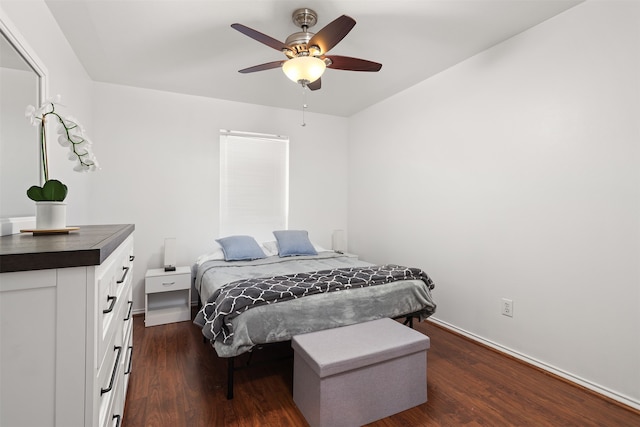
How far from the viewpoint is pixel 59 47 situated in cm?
226

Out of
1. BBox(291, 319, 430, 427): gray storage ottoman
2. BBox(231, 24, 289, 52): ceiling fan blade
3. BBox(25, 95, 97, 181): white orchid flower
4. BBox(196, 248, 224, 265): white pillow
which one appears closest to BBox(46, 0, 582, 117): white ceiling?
BBox(231, 24, 289, 52): ceiling fan blade

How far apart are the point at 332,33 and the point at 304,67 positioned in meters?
0.28

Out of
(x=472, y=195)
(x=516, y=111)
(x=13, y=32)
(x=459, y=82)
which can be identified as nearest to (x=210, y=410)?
(x=13, y=32)

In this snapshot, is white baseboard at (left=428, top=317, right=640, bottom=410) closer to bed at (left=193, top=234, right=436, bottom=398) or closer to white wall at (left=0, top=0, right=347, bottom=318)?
bed at (left=193, top=234, right=436, bottom=398)

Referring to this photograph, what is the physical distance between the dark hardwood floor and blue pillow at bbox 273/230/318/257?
1181 millimetres

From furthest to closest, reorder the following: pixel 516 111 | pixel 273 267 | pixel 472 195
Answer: pixel 273 267 < pixel 472 195 < pixel 516 111

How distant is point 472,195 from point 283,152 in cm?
246

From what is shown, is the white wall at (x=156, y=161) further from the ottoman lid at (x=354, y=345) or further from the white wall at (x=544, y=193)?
the ottoman lid at (x=354, y=345)

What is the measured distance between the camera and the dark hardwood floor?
68.2 inches

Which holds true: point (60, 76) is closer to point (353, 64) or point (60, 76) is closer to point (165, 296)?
point (353, 64)

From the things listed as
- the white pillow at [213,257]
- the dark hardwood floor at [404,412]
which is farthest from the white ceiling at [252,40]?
the dark hardwood floor at [404,412]

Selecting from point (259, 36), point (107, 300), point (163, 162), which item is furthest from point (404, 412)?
point (163, 162)

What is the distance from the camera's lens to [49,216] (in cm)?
132

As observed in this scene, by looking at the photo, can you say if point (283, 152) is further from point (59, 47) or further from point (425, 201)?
point (59, 47)
